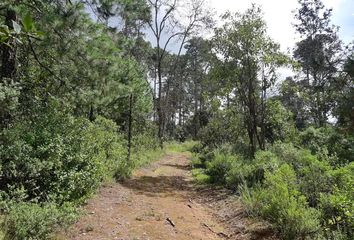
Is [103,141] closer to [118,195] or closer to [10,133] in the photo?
[118,195]

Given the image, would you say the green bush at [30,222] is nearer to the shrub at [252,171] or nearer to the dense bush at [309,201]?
the dense bush at [309,201]

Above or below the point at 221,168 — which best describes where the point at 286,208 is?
below

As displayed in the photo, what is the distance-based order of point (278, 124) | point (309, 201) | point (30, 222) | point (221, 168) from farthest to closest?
point (278, 124) < point (221, 168) < point (309, 201) < point (30, 222)

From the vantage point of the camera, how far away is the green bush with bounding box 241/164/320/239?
15.5ft

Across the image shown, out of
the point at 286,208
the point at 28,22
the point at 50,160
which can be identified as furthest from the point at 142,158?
the point at 28,22

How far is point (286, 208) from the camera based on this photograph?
16.8ft

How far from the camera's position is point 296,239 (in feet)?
15.6

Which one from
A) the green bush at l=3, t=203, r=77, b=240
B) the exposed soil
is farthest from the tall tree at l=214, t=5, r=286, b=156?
the green bush at l=3, t=203, r=77, b=240

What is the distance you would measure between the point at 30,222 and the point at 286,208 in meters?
3.67

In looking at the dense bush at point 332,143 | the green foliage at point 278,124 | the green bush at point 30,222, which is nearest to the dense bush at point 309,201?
the dense bush at point 332,143

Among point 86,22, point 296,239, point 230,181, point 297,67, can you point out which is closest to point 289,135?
point 297,67

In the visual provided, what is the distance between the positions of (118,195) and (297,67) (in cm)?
799

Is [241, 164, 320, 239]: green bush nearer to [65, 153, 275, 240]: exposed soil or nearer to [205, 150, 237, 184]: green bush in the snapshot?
[65, 153, 275, 240]: exposed soil

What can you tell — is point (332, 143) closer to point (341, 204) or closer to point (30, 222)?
point (341, 204)
